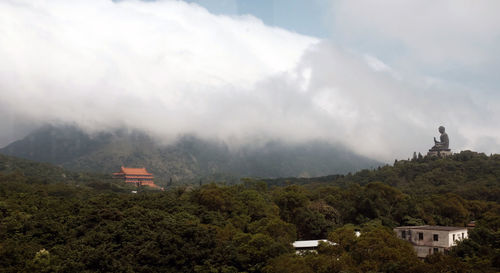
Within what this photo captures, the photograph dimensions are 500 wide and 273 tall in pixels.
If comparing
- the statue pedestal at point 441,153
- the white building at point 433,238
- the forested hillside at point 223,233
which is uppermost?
the statue pedestal at point 441,153

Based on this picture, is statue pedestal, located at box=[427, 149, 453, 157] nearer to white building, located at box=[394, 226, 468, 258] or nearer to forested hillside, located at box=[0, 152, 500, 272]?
forested hillside, located at box=[0, 152, 500, 272]

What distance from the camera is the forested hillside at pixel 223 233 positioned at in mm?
24531

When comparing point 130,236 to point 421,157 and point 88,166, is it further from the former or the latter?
point 88,166

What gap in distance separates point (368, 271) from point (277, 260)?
16.1ft

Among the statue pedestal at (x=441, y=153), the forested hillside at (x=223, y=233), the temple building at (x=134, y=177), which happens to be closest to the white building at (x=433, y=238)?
the forested hillside at (x=223, y=233)

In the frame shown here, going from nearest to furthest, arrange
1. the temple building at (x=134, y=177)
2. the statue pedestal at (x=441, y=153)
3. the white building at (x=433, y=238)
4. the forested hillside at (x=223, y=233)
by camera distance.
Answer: the forested hillside at (x=223, y=233), the white building at (x=433, y=238), the statue pedestal at (x=441, y=153), the temple building at (x=134, y=177)

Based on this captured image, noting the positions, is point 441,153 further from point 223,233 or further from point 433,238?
point 223,233

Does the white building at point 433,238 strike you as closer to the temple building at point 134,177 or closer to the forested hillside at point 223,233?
the forested hillside at point 223,233

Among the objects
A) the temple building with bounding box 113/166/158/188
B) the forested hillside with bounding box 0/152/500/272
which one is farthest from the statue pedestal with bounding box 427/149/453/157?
the temple building with bounding box 113/166/158/188

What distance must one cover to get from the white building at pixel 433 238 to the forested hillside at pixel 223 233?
2152 millimetres

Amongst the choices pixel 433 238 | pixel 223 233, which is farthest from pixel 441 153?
pixel 223 233

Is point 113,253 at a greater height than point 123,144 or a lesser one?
lesser

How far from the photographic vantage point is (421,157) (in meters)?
84.6

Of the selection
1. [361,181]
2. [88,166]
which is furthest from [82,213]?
[88,166]
